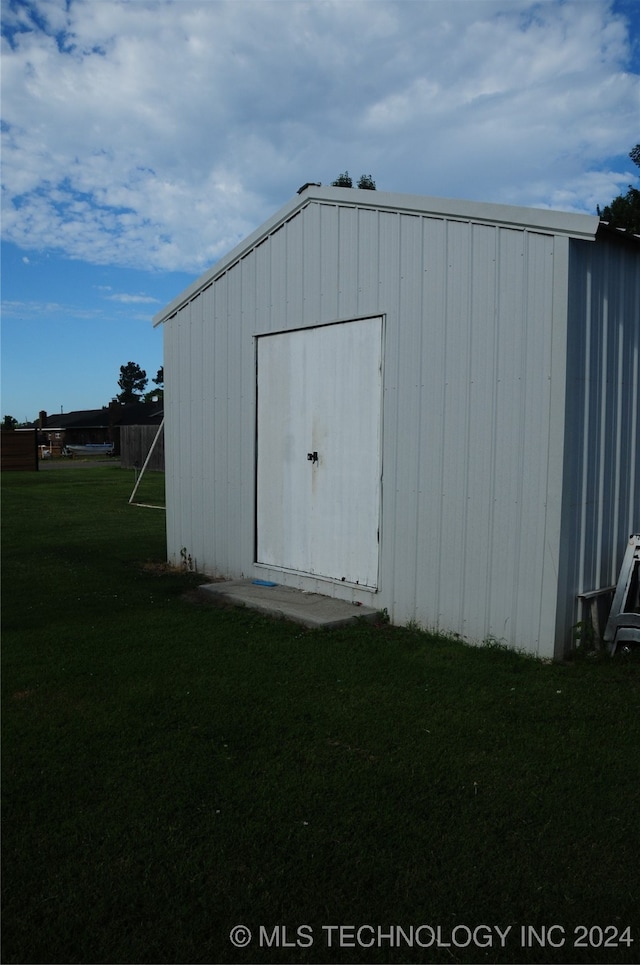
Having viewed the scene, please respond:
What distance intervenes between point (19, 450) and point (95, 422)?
1405 inches

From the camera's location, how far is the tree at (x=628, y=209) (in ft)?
46.9

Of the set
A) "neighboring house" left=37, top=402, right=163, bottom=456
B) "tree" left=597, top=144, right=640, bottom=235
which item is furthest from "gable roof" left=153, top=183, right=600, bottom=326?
"neighboring house" left=37, top=402, right=163, bottom=456

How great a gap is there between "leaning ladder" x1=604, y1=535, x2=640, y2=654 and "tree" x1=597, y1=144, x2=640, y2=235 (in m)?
10.9

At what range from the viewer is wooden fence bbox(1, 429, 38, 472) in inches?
1097

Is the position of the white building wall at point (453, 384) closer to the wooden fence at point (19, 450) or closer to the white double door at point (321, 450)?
the white double door at point (321, 450)

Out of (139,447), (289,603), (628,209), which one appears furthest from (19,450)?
(289,603)

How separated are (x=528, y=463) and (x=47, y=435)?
56.8m

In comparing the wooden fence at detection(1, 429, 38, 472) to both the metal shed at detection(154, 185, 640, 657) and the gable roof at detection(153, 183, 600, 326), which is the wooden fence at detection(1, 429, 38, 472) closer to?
the gable roof at detection(153, 183, 600, 326)

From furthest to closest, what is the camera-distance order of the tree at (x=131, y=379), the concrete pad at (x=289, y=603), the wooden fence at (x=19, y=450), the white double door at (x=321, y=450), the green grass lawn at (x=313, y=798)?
the tree at (x=131, y=379) → the wooden fence at (x=19, y=450) → the white double door at (x=321, y=450) → the concrete pad at (x=289, y=603) → the green grass lawn at (x=313, y=798)

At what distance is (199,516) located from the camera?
8062mm

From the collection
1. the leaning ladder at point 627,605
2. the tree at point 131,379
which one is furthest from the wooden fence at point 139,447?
the tree at point 131,379

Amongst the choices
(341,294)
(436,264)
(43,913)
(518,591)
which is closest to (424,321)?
(436,264)

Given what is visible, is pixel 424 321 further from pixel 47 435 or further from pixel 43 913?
pixel 47 435

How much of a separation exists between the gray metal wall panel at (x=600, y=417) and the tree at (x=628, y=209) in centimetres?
1017
